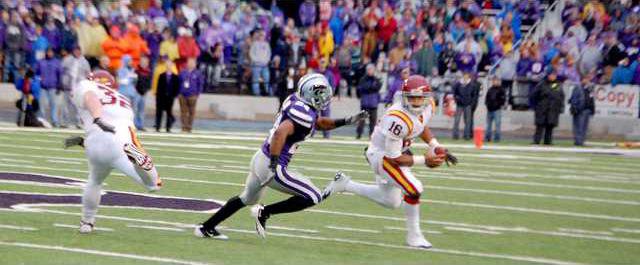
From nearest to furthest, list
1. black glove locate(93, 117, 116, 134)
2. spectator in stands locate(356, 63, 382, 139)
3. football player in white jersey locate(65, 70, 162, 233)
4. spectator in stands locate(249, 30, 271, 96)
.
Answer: black glove locate(93, 117, 116, 134), football player in white jersey locate(65, 70, 162, 233), spectator in stands locate(356, 63, 382, 139), spectator in stands locate(249, 30, 271, 96)

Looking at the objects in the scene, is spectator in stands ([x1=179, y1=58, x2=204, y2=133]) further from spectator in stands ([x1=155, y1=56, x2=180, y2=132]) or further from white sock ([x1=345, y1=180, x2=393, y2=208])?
white sock ([x1=345, y1=180, x2=393, y2=208])

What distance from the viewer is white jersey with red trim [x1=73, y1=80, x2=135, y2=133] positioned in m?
10.3

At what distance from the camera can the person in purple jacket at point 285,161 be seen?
32.9 feet

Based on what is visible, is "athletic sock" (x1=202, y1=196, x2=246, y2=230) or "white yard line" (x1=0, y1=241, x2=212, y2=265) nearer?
"white yard line" (x1=0, y1=241, x2=212, y2=265)

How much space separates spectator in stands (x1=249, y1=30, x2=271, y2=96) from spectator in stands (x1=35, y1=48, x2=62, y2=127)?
5.06 metres

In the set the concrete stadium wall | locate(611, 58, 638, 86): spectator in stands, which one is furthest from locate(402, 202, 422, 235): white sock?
locate(611, 58, 638, 86): spectator in stands

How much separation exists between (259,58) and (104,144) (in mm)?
18635

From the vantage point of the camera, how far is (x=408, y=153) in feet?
35.2

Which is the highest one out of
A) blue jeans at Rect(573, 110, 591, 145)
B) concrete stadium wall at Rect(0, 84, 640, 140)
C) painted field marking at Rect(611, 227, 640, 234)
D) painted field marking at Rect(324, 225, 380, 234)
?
painted field marking at Rect(324, 225, 380, 234)

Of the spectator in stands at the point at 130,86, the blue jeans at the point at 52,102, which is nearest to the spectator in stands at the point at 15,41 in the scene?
the blue jeans at the point at 52,102

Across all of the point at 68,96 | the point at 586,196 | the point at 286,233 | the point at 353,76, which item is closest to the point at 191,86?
the point at 68,96

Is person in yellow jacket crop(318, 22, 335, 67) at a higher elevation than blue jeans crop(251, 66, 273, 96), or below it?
higher

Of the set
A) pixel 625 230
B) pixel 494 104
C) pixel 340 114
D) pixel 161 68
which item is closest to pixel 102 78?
pixel 625 230

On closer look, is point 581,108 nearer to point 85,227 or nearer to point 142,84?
point 142,84
